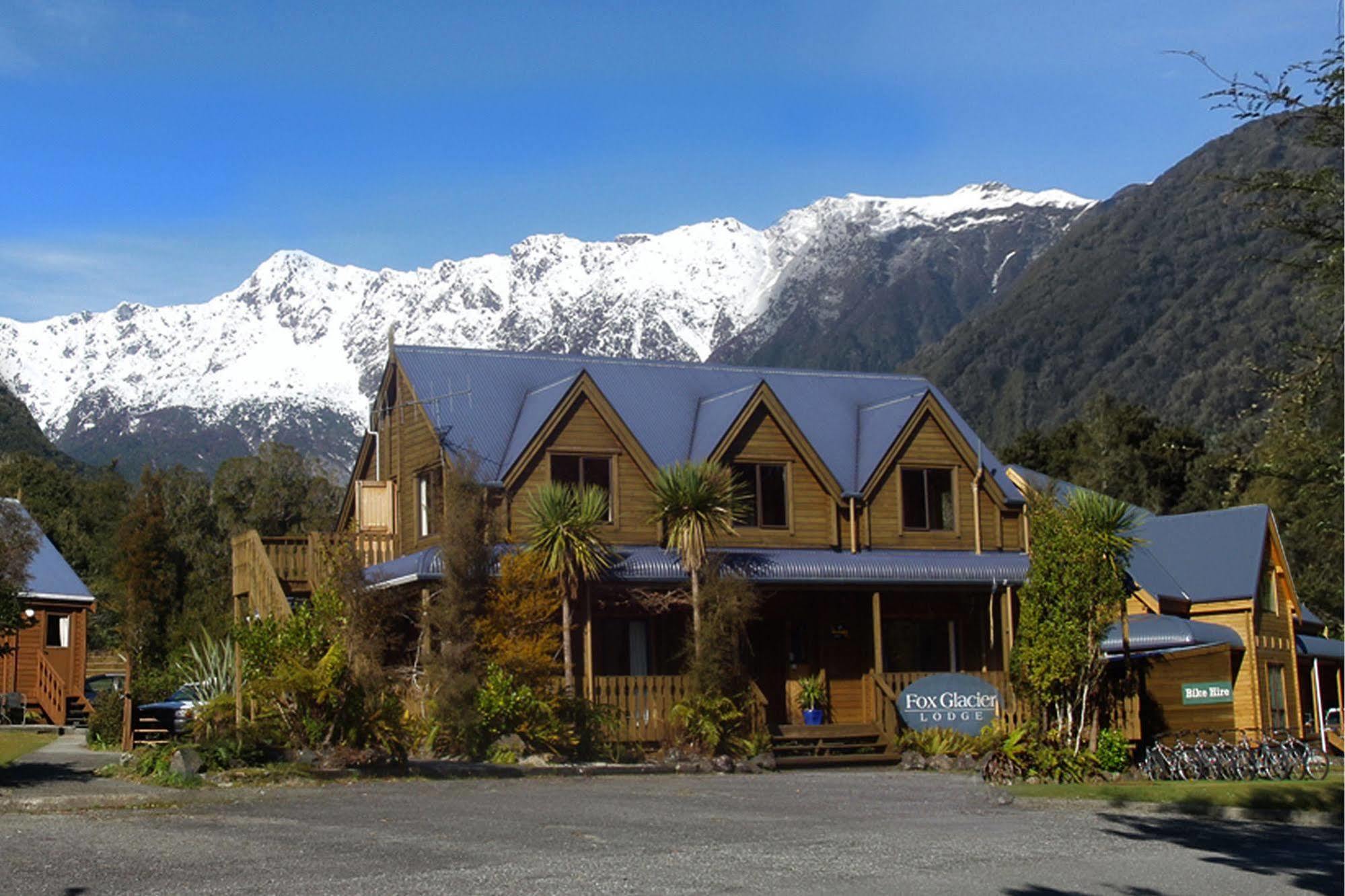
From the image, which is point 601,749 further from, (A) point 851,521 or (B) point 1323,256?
(B) point 1323,256

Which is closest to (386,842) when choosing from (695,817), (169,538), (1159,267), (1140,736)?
(695,817)

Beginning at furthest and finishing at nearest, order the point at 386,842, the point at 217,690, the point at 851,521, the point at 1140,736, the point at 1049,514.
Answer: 1. the point at 851,521
2. the point at 1140,736
3. the point at 1049,514
4. the point at 217,690
5. the point at 386,842

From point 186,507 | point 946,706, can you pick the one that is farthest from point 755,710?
point 186,507

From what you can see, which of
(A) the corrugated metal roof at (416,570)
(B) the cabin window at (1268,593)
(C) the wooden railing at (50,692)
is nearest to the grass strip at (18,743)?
(C) the wooden railing at (50,692)

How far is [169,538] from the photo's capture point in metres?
49.0

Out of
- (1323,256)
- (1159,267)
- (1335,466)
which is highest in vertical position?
(1159,267)

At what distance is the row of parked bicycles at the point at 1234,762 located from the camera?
92.4ft

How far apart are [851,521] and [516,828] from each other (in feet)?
61.0

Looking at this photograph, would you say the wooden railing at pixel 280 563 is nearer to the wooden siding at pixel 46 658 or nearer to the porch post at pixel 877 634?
the wooden siding at pixel 46 658

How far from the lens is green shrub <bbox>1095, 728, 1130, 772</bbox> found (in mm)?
28391

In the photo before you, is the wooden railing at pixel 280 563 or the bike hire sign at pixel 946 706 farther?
the wooden railing at pixel 280 563

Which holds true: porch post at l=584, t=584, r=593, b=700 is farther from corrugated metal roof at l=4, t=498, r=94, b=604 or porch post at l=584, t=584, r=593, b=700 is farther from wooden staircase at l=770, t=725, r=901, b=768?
corrugated metal roof at l=4, t=498, r=94, b=604

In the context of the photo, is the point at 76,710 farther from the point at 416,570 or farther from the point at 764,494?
the point at 764,494

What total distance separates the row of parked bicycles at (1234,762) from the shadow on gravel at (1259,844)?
7494 millimetres
